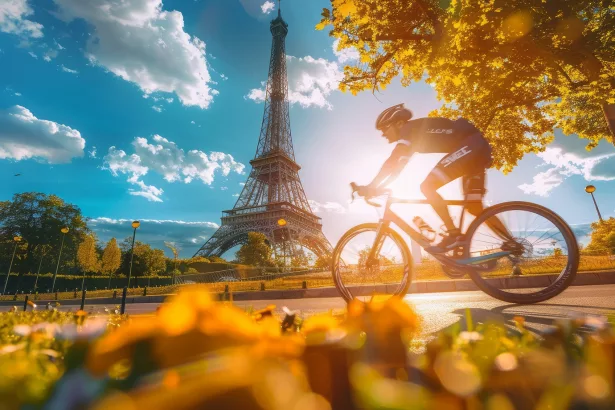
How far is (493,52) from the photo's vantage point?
7727 millimetres

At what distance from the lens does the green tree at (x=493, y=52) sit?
6.83m

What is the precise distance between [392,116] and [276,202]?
1573 inches

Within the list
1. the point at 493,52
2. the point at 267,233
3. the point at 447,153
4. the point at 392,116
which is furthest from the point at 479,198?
the point at 267,233

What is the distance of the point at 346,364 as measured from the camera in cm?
61

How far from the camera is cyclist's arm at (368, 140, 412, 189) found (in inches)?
147

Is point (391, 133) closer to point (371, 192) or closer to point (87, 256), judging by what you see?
point (371, 192)

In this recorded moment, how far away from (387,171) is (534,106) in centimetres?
1079

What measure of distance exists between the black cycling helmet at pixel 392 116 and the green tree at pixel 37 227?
177ft

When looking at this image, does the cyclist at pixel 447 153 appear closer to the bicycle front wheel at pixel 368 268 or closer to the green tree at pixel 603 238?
the bicycle front wheel at pixel 368 268

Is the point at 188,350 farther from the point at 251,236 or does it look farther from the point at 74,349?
the point at 251,236

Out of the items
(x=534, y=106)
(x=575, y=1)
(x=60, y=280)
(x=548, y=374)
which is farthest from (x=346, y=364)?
(x=60, y=280)

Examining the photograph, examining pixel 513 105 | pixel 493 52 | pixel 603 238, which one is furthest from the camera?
pixel 603 238

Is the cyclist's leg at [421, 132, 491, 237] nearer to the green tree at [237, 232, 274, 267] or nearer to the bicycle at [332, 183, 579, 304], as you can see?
the bicycle at [332, 183, 579, 304]

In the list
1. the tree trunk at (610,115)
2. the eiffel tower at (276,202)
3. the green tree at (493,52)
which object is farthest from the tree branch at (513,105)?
the eiffel tower at (276,202)
